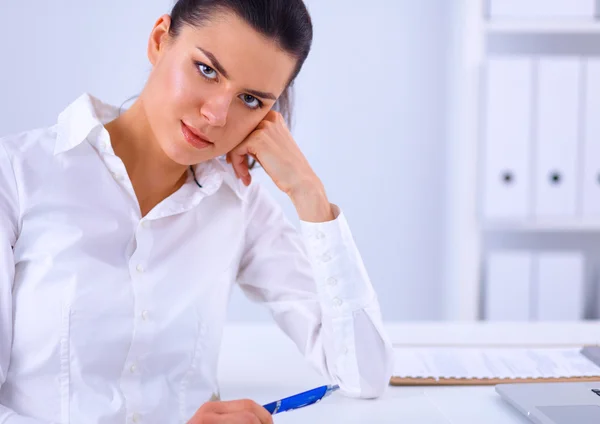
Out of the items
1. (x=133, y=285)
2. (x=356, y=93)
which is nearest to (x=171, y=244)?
(x=133, y=285)

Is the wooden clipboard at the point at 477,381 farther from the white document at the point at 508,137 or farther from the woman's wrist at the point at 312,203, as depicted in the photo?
the white document at the point at 508,137

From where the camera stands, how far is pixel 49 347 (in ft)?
3.10

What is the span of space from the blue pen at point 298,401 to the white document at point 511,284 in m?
1.17

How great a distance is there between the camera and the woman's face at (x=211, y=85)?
98 cm

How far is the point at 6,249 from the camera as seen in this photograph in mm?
923

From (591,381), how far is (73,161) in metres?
0.86

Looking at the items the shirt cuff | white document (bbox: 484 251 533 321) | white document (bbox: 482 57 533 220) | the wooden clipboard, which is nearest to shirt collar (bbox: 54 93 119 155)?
the shirt cuff

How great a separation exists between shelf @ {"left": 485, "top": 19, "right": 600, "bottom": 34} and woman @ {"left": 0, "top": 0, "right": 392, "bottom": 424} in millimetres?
1152

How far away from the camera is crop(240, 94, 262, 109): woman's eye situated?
1.03 m

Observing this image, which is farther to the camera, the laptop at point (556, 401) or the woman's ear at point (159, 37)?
the woman's ear at point (159, 37)

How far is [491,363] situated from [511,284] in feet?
3.09

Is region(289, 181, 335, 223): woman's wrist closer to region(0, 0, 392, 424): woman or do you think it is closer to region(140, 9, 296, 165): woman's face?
region(0, 0, 392, 424): woman

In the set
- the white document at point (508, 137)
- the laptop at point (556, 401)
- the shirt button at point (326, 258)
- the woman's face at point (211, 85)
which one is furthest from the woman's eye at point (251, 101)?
the white document at point (508, 137)

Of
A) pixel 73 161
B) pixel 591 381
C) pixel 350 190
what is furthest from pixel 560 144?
pixel 73 161
